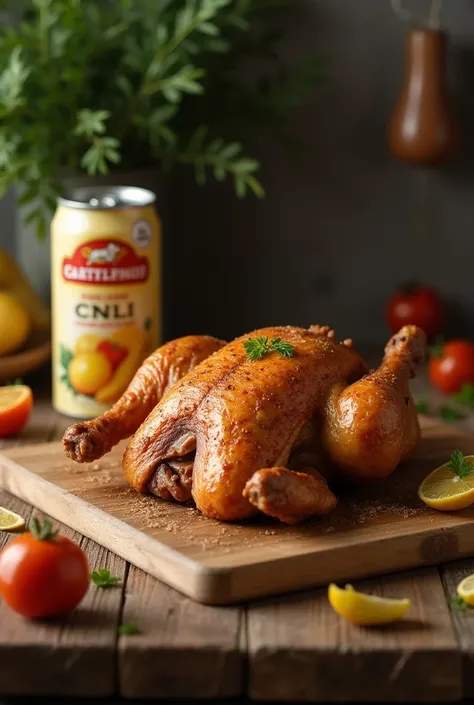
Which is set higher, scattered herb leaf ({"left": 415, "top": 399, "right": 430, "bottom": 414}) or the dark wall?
the dark wall

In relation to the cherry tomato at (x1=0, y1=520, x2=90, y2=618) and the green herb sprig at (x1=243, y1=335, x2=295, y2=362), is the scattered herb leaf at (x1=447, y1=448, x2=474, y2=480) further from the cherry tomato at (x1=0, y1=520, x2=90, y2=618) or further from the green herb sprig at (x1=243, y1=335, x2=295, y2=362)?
the cherry tomato at (x1=0, y1=520, x2=90, y2=618)

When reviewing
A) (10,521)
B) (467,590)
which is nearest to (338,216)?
(10,521)

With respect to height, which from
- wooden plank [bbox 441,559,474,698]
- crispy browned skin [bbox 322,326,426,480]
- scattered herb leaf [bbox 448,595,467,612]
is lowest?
wooden plank [bbox 441,559,474,698]

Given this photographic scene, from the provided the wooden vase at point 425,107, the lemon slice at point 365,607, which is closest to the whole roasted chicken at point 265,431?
the lemon slice at point 365,607

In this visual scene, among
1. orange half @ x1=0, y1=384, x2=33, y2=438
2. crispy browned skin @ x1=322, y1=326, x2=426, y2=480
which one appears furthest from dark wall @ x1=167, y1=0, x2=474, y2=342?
crispy browned skin @ x1=322, y1=326, x2=426, y2=480

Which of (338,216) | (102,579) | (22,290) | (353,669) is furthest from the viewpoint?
(338,216)

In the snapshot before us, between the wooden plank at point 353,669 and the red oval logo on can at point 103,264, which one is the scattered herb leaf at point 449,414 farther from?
the wooden plank at point 353,669

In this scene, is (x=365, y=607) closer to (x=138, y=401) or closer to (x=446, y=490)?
(x=446, y=490)

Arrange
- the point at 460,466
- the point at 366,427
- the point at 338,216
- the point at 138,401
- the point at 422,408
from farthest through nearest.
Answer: the point at 338,216
the point at 422,408
the point at 138,401
the point at 460,466
the point at 366,427
